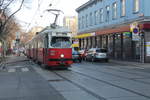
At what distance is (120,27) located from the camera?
3781 cm

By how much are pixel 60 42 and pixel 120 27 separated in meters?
17.7

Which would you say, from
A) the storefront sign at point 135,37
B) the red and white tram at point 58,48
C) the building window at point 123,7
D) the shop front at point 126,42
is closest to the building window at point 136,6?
the shop front at point 126,42

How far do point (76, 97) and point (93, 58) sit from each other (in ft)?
87.9

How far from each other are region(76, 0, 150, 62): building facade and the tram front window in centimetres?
1143

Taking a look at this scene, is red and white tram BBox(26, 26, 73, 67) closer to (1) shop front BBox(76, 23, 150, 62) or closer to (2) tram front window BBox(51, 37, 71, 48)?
(2) tram front window BBox(51, 37, 71, 48)

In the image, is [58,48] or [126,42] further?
[126,42]

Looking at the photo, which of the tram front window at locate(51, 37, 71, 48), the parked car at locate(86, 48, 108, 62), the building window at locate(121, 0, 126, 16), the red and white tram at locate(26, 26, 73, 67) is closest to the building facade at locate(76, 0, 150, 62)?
the building window at locate(121, 0, 126, 16)

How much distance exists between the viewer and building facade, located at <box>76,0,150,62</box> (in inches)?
1267

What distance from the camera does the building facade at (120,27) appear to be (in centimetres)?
3219

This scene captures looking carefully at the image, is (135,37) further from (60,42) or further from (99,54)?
(60,42)

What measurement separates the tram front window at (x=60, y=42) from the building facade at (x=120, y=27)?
1143 cm

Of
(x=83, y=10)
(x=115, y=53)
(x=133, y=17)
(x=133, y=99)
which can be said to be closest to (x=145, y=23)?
(x=133, y=17)

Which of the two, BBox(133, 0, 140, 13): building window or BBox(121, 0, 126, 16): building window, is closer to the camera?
BBox(133, 0, 140, 13): building window

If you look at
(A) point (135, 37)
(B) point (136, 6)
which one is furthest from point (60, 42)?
(B) point (136, 6)
